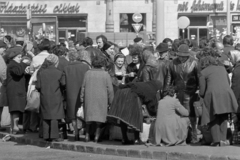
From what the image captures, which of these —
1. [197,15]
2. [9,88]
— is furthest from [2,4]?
[9,88]

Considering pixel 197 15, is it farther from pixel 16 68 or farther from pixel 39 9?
pixel 16 68

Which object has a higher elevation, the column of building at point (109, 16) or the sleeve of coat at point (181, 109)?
the column of building at point (109, 16)

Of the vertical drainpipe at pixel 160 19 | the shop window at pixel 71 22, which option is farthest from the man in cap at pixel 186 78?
the shop window at pixel 71 22

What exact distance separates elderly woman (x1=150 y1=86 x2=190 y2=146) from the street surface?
1.02 metres

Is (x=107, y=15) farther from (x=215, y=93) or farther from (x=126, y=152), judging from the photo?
(x=126, y=152)

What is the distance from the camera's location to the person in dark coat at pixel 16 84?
53.8 feet

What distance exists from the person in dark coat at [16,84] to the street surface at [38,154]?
5.02 feet

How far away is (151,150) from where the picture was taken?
13.0 meters

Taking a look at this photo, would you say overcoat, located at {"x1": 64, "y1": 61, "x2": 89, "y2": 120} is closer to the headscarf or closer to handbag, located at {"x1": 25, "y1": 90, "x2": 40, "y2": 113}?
handbag, located at {"x1": 25, "y1": 90, "x2": 40, "y2": 113}

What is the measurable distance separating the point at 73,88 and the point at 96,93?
70 cm

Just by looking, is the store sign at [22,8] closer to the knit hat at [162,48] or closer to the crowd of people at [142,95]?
the crowd of people at [142,95]

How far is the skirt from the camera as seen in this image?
13656 millimetres

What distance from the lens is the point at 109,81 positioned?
47.0 feet

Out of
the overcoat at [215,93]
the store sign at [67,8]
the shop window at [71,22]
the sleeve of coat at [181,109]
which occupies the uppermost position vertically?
the store sign at [67,8]
